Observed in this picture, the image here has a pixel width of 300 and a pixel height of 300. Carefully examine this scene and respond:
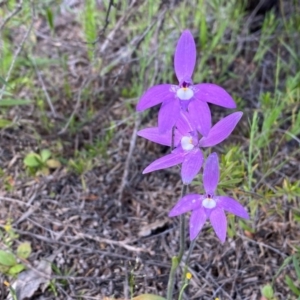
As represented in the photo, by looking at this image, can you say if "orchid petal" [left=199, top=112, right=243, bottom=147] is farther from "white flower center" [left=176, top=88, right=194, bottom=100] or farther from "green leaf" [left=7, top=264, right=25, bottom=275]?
"green leaf" [left=7, top=264, right=25, bottom=275]

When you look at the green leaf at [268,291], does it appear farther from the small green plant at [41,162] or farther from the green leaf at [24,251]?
the small green plant at [41,162]

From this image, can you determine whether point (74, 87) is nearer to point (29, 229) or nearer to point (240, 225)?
point (29, 229)

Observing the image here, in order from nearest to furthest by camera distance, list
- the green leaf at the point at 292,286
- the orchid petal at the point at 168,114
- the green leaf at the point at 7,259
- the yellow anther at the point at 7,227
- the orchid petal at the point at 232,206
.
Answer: the orchid petal at the point at 168,114, the orchid petal at the point at 232,206, the green leaf at the point at 292,286, the green leaf at the point at 7,259, the yellow anther at the point at 7,227

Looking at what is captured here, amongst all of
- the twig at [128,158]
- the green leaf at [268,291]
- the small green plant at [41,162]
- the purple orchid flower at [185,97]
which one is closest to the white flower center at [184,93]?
the purple orchid flower at [185,97]

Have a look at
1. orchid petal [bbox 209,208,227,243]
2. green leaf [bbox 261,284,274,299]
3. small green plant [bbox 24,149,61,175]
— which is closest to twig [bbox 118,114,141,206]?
small green plant [bbox 24,149,61,175]

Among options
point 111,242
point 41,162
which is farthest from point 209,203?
point 41,162

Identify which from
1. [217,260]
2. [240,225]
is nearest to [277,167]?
[240,225]
